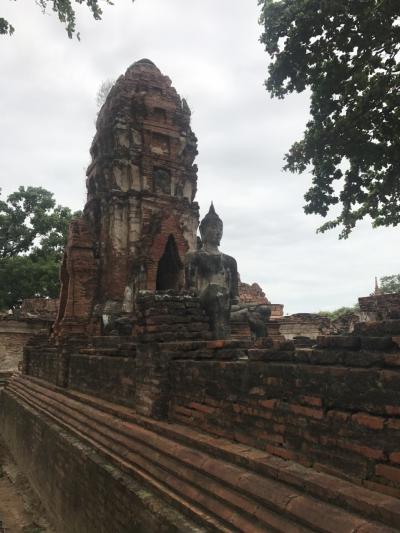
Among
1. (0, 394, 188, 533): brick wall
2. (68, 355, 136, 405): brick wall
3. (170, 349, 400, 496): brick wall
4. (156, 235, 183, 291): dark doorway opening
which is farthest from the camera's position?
(156, 235, 183, 291): dark doorway opening

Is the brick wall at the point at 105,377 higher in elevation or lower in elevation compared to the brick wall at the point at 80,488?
higher

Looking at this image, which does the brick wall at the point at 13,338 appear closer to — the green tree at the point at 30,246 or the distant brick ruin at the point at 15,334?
the distant brick ruin at the point at 15,334

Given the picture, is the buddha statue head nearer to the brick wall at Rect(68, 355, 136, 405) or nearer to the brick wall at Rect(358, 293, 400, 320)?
the brick wall at Rect(68, 355, 136, 405)

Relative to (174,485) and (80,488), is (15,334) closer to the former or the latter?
(80,488)

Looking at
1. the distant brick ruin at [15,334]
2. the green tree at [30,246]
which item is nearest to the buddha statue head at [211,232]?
the distant brick ruin at [15,334]

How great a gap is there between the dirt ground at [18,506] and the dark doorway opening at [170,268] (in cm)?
521

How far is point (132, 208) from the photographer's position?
11375 millimetres

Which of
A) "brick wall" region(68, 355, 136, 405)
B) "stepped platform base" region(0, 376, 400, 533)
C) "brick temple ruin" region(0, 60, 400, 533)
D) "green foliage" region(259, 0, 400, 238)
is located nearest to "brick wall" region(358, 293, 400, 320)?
"green foliage" region(259, 0, 400, 238)

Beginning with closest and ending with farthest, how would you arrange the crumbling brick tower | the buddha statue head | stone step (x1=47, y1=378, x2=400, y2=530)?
stone step (x1=47, y1=378, x2=400, y2=530), the buddha statue head, the crumbling brick tower

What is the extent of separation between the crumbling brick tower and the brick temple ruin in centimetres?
80

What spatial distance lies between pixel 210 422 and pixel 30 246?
2648 cm

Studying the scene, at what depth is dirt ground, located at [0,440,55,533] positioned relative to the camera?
21.2ft

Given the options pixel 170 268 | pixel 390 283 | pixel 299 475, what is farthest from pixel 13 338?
pixel 390 283

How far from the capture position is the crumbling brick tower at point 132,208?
10922 millimetres
